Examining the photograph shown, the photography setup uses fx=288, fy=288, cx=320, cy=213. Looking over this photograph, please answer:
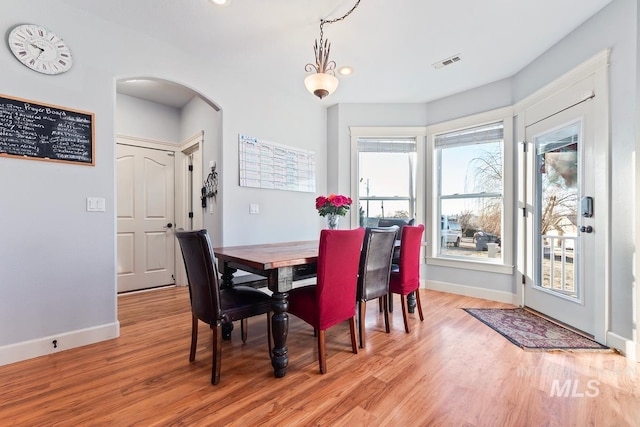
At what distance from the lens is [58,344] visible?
7.07 ft

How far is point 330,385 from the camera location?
173cm

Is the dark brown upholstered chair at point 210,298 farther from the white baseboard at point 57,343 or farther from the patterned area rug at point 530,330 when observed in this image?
the patterned area rug at point 530,330

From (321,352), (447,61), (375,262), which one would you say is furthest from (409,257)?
(447,61)

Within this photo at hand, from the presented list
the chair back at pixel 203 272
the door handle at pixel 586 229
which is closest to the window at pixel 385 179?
the door handle at pixel 586 229

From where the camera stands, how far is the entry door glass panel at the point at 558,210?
2582 mm

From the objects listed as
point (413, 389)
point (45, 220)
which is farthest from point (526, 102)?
point (45, 220)

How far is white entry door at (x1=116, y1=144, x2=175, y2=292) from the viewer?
385 cm

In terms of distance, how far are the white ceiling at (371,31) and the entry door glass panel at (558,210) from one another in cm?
92

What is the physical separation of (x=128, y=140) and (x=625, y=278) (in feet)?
17.5

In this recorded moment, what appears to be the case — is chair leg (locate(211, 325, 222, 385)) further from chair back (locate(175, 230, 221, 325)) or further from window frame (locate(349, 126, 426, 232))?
window frame (locate(349, 126, 426, 232))

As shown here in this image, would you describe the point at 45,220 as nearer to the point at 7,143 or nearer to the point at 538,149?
the point at 7,143

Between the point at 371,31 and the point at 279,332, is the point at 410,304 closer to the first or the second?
the point at 279,332

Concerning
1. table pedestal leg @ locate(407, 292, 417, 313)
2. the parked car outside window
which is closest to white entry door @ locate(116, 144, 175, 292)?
table pedestal leg @ locate(407, 292, 417, 313)

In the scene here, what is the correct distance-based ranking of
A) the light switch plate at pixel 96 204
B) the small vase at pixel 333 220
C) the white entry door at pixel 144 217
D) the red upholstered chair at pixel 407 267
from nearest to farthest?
the light switch plate at pixel 96 204
the red upholstered chair at pixel 407 267
the small vase at pixel 333 220
the white entry door at pixel 144 217
